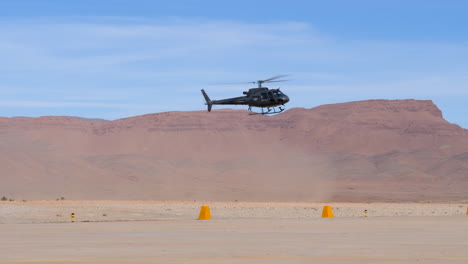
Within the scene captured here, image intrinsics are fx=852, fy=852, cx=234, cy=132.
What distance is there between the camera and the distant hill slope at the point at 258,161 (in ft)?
475

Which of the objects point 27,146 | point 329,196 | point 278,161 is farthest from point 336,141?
point 27,146

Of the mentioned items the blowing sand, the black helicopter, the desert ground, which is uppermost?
the black helicopter

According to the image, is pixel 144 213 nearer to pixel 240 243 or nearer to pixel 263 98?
pixel 263 98

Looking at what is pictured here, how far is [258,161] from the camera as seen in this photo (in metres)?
184

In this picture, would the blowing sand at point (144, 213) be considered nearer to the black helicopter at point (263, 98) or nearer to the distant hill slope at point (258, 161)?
the black helicopter at point (263, 98)

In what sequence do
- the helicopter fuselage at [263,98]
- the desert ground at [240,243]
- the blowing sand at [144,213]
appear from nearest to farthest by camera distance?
1. the desert ground at [240,243]
2. the blowing sand at [144,213]
3. the helicopter fuselage at [263,98]

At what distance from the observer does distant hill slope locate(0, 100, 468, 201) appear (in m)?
145

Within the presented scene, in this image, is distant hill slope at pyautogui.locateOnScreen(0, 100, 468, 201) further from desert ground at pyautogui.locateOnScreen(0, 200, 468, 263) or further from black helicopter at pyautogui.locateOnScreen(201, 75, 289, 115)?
desert ground at pyautogui.locateOnScreen(0, 200, 468, 263)

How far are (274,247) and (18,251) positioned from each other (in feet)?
22.1

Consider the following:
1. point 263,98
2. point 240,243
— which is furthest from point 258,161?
point 240,243

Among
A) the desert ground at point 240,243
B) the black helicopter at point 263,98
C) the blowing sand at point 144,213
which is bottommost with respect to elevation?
the desert ground at point 240,243

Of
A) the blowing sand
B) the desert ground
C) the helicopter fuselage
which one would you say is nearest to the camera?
the desert ground

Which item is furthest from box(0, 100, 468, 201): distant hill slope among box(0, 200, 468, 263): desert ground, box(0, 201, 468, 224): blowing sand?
box(0, 200, 468, 263): desert ground

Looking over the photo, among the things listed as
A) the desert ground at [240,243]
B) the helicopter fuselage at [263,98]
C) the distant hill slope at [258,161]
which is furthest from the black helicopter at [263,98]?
the distant hill slope at [258,161]
